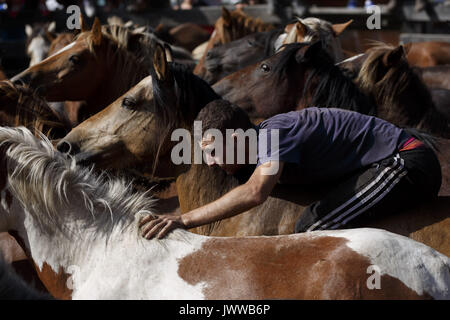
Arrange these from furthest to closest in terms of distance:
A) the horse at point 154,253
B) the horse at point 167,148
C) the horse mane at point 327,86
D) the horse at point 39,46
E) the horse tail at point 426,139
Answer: the horse at point 39,46
the horse mane at point 327,86
the horse tail at point 426,139
the horse at point 167,148
the horse at point 154,253

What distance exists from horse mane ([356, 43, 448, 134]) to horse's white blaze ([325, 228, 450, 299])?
205 centimetres

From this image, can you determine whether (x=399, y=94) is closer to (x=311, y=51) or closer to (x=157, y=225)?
(x=311, y=51)

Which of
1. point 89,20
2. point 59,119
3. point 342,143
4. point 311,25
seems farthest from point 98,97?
point 89,20

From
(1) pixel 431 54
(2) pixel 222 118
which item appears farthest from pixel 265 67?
(1) pixel 431 54

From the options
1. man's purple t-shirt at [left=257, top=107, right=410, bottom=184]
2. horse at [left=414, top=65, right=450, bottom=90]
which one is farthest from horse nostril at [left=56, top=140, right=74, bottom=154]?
horse at [left=414, top=65, right=450, bottom=90]

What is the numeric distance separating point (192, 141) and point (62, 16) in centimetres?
803

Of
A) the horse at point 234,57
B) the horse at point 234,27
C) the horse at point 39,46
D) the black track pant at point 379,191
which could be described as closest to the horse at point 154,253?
the black track pant at point 379,191

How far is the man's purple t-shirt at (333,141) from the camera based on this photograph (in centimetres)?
279

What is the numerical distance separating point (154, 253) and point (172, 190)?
1910 mm

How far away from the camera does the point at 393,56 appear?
416 centimetres

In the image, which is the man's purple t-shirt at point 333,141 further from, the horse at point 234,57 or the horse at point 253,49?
the horse at point 234,57

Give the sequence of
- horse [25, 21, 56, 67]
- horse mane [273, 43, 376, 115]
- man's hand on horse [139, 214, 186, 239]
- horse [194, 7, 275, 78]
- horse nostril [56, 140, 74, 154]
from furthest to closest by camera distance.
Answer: horse [25, 21, 56, 67] < horse [194, 7, 275, 78] < horse mane [273, 43, 376, 115] < horse nostril [56, 140, 74, 154] < man's hand on horse [139, 214, 186, 239]

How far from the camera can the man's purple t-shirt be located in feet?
9.14

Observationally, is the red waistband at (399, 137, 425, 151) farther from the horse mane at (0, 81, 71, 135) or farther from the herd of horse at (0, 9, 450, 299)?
the horse mane at (0, 81, 71, 135)
